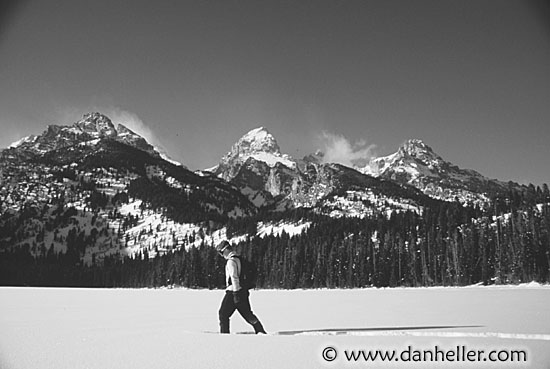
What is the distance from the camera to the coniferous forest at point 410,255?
293ft

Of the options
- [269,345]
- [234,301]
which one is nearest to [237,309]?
[234,301]

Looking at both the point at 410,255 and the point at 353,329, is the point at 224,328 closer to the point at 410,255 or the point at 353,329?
the point at 353,329

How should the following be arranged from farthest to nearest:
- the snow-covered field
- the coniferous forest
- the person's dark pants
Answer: the coniferous forest → the person's dark pants → the snow-covered field

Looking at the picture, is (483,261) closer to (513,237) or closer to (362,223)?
(513,237)

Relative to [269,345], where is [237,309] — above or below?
above

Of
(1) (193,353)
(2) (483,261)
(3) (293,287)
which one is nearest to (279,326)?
(1) (193,353)

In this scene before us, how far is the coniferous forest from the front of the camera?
89250mm

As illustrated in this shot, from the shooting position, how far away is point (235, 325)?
14.5 meters

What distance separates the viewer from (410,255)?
109 m

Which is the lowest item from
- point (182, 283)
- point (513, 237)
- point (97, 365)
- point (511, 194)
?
point (182, 283)

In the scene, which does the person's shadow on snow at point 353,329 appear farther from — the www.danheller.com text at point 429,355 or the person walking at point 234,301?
the www.danheller.com text at point 429,355

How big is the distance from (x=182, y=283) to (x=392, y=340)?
132 metres

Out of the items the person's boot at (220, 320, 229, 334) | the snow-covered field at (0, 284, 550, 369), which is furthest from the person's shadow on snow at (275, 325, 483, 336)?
the person's boot at (220, 320, 229, 334)

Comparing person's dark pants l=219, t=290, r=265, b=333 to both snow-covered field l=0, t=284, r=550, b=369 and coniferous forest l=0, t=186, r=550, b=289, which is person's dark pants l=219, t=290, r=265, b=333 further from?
coniferous forest l=0, t=186, r=550, b=289
